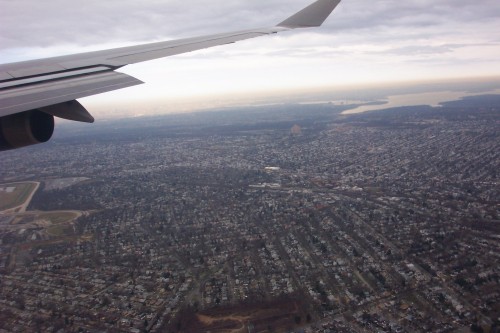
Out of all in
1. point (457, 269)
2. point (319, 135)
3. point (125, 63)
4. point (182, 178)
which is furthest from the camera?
point (319, 135)

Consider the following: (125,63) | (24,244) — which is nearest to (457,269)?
(125,63)

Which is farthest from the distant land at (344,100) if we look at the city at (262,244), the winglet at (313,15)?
the winglet at (313,15)

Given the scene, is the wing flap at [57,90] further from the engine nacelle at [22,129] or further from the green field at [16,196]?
the green field at [16,196]

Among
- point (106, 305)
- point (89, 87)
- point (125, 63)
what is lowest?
point (106, 305)

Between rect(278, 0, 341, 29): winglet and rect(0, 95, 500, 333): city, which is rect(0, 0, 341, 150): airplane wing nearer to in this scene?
rect(278, 0, 341, 29): winglet

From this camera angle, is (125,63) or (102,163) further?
(102,163)

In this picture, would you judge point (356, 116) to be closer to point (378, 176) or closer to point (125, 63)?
point (378, 176)

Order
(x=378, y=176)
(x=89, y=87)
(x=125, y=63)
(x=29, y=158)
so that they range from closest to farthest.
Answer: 1. (x=89, y=87)
2. (x=125, y=63)
3. (x=378, y=176)
4. (x=29, y=158)

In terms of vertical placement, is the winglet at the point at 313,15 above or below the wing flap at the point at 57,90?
above
